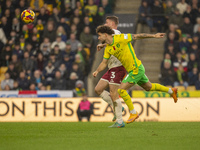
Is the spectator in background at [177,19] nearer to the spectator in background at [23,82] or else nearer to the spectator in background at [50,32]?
the spectator in background at [50,32]

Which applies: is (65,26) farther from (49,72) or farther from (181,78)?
(181,78)

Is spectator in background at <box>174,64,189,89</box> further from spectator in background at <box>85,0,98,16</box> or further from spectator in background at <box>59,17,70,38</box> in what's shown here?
spectator in background at <box>59,17,70,38</box>

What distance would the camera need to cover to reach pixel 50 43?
61.1 ft

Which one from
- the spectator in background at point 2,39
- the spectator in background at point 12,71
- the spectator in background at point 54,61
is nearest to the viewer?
the spectator in background at point 54,61

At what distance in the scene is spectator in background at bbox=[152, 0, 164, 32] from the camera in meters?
18.9

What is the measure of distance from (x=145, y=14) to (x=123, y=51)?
32.5 feet

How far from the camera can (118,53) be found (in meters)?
9.38

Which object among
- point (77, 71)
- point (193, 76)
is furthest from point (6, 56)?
point (193, 76)

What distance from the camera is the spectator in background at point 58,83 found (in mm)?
16609

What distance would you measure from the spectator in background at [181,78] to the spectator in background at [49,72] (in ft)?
14.6

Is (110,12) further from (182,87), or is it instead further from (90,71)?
(182,87)

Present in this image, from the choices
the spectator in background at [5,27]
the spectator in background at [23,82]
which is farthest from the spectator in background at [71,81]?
the spectator in background at [5,27]
